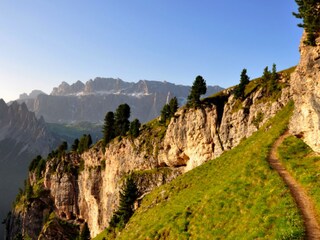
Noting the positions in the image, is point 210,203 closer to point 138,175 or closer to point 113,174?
point 138,175

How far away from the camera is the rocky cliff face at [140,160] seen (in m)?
78.8

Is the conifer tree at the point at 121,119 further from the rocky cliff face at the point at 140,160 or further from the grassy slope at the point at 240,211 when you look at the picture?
the grassy slope at the point at 240,211

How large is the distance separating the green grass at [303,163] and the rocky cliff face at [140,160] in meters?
28.4

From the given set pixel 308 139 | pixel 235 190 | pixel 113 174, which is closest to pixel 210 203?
pixel 235 190

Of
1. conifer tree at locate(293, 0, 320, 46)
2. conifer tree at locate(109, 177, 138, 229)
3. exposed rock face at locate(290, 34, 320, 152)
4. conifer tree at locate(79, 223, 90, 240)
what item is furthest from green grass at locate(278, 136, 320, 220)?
conifer tree at locate(79, 223, 90, 240)

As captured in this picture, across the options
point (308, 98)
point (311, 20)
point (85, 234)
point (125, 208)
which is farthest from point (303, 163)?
point (85, 234)

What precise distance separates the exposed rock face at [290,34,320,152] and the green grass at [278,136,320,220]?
5.28 ft

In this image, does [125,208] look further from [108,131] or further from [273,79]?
[108,131]

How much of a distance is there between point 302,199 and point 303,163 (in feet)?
29.1

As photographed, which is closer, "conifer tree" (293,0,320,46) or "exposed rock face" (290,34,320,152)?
"exposed rock face" (290,34,320,152)

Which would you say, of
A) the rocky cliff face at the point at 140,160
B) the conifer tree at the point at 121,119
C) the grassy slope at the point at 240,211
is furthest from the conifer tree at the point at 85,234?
the grassy slope at the point at 240,211

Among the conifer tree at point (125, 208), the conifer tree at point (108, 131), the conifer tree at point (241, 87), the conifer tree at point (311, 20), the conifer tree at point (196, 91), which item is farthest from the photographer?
the conifer tree at point (108, 131)

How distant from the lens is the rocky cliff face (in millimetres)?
78812

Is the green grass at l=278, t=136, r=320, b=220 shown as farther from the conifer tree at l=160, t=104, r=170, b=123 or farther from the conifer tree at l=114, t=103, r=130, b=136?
the conifer tree at l=114, t=103, r=130, b=136
